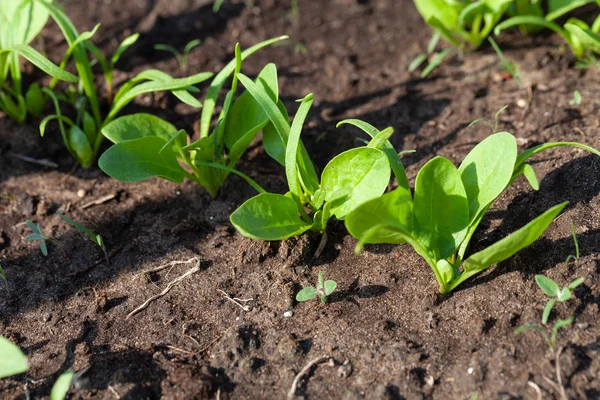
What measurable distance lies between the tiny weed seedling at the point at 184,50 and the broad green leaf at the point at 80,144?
1.67 ft

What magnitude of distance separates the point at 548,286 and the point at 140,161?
1.19 meters

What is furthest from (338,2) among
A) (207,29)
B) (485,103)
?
(485,103)

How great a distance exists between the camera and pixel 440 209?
167cm

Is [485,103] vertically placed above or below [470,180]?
below

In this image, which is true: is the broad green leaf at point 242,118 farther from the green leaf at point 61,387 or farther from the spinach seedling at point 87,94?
the green leaf at point 61,387

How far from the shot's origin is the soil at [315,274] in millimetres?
1546

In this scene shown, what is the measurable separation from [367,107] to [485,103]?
0.43 meters

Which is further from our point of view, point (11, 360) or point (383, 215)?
point (383, 215)

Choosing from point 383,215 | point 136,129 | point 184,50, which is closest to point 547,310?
point 383,215

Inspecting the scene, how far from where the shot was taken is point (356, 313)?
1684 millimetres

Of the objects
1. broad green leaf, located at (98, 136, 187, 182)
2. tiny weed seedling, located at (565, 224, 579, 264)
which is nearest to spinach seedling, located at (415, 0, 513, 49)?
tiny weed seedling, located at (565, 224, 579, 264)

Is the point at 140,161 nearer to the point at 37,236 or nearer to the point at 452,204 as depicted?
the point at 37,236

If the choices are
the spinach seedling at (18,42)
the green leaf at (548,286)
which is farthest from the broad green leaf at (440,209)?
the spinach seedling at (18,42)

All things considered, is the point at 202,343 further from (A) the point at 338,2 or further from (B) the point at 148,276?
(A) the point at 338,2
